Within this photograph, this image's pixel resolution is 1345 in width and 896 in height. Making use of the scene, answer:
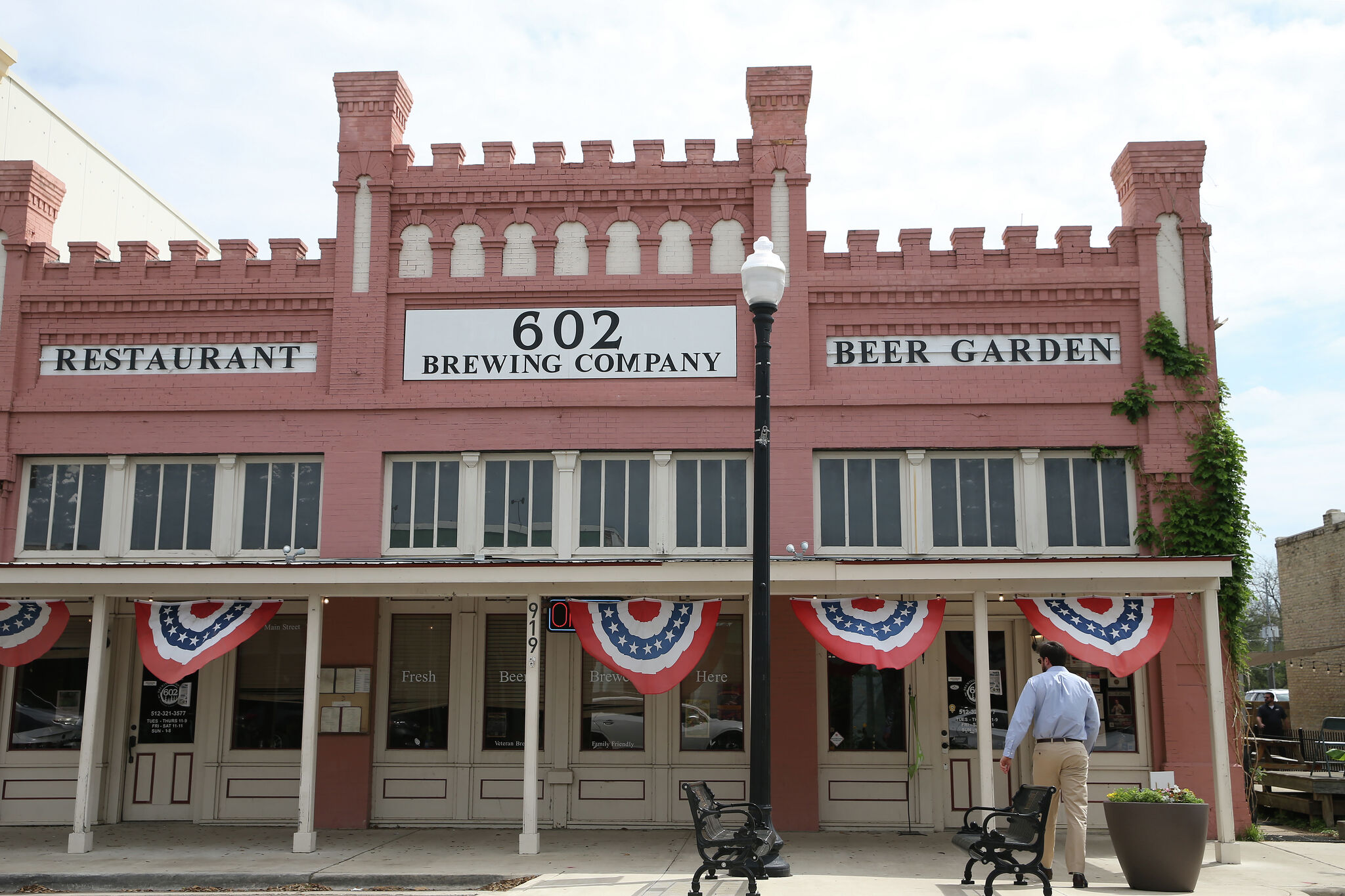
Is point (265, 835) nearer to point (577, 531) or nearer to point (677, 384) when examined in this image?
point (577, 531)

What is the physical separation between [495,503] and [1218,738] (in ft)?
27.0

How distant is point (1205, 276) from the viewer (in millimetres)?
14312

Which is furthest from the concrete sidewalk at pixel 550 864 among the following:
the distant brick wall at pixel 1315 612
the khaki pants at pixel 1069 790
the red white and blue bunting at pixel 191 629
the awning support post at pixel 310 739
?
the distant brick wall at pixel 1315 612

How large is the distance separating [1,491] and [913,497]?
11078mm

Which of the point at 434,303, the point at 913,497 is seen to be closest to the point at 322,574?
the point at 434,303

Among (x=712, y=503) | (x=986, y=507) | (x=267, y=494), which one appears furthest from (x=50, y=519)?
(x=986, y=507)

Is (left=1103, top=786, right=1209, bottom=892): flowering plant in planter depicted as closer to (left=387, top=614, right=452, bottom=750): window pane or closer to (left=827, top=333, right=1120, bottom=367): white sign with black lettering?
(left=827, top=333, right=1120, bottom=367): white sign with black lettering

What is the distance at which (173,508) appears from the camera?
1441cm

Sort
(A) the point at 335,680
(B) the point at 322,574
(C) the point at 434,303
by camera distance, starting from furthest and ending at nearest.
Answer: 1. (C) the point at 434,303
2. (A) the point at 335,680
3. (B) the point at 322,574

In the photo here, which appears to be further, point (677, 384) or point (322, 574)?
point (677, 384)

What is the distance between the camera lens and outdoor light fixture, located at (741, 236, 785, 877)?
348 inches

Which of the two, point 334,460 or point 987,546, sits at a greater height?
point 334,460

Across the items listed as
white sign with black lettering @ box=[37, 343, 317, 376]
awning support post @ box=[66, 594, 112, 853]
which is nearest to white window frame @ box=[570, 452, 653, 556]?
white sign with black lettering @ box=[37, 343, 317, 376]

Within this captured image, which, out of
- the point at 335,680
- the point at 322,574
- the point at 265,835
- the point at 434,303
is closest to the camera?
the point at 322,574
